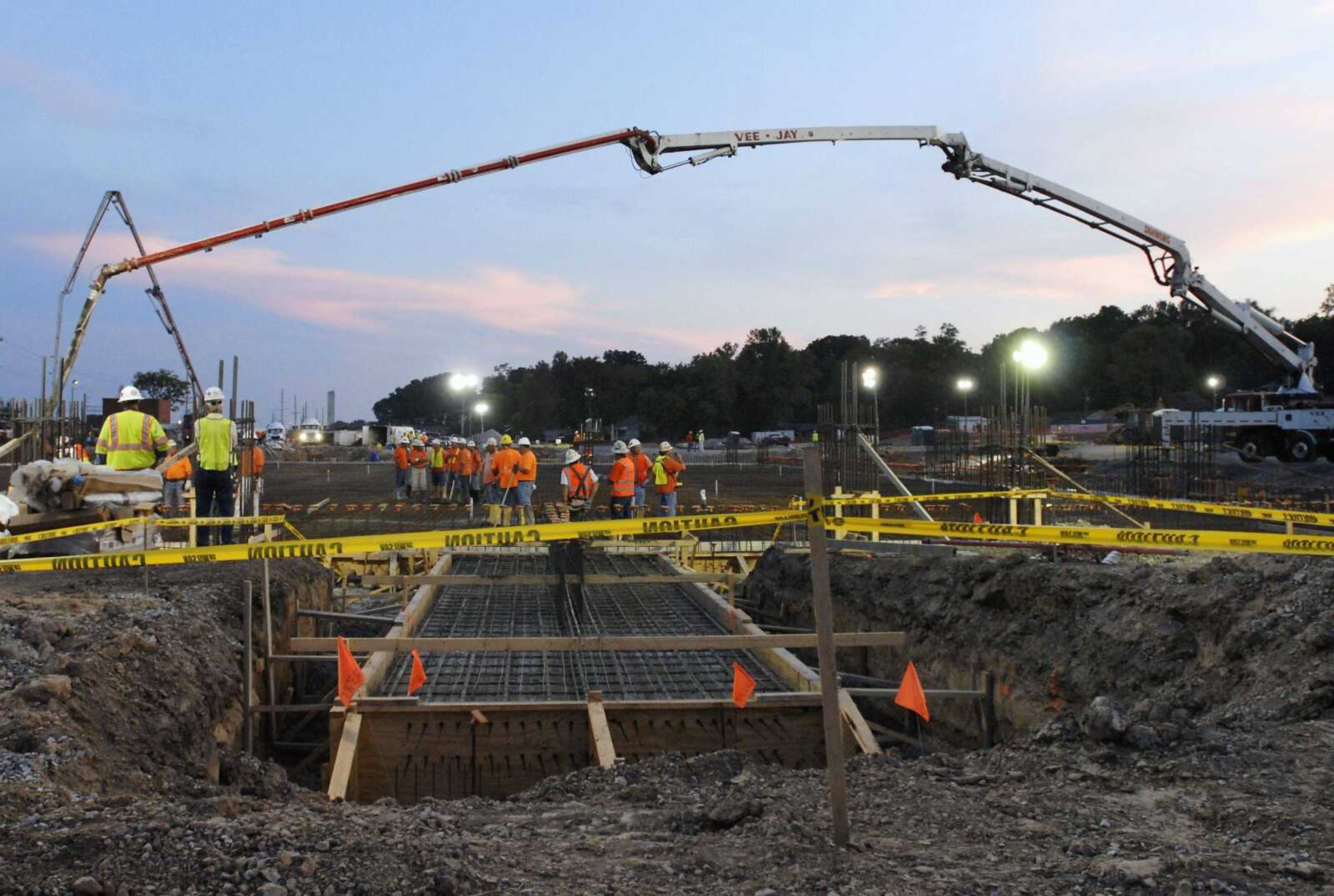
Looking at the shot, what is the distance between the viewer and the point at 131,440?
32.2 feet

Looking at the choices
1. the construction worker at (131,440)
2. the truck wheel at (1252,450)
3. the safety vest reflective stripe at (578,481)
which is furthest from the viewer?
the truck wheel at (1252,450)

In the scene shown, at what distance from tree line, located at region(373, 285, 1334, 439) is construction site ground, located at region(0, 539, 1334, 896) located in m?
45.3

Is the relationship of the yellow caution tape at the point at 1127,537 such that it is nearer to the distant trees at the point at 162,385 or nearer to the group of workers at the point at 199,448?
the group of workers at the point at 199,448

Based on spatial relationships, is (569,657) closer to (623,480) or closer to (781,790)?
(781,790)

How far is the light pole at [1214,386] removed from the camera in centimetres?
3719

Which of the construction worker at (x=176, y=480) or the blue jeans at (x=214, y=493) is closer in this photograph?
the blue jeans at (x=214, y=493)

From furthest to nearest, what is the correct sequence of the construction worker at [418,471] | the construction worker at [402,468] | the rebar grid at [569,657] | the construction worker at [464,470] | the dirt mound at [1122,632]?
1. the construction worker at [418,471]
2. the construction worker at [402,468]
3. the construction worker at [464,470]
4. the rebar grid at [569,657]
5. the dirt mound at [1122,632]

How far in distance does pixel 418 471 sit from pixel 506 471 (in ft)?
33.6

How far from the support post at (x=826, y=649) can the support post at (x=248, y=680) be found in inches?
189

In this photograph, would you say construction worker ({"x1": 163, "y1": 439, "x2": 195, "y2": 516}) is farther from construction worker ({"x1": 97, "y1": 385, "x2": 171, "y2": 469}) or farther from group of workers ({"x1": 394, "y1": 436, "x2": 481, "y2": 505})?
group of workers ({"x1": 394, "y1": 436, "x2": 481, "y2": 505})

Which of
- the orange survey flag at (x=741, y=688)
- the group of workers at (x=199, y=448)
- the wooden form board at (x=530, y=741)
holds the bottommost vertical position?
the wooden form board at (x=530, y=741)

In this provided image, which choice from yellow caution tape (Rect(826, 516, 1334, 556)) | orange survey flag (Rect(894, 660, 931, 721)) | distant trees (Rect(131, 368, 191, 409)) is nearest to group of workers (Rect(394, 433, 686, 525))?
yellow caution tape (Rect(826, 516, 1334, 556))

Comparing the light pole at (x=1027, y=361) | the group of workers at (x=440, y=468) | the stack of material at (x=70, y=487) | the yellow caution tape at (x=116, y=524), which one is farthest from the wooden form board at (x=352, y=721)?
the group of workers at (x=440, y=468)

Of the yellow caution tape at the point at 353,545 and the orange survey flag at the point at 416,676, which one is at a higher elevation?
the yellow caution tape at the point at 353,545
